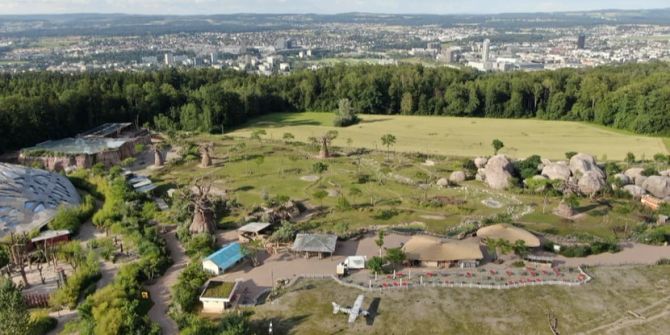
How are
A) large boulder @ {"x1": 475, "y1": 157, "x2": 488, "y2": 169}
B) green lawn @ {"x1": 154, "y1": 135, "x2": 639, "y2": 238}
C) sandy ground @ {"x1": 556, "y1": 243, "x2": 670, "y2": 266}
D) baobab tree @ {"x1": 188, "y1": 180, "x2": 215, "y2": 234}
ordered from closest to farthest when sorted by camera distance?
sandy ground @ {"x1": 556, "y1": 243, "x2": 670, "y2": 266} → baobab tree @ {"x1": 188, "y1": 180, "x2": 215, "y2": 234} → green lawn @ {"x1": 154, "y1": 135, "x2": 639, "y2": 238} → large boulder @ {"x1": 475, "y1": 157, "x2": 488, "y2": 169}

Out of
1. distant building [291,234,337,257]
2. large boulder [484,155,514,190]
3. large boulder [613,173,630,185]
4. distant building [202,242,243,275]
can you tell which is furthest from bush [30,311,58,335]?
large boulder [613,173,630,185]

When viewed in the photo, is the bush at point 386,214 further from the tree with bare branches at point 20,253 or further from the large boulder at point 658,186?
the tree with bare branches at point 20,253

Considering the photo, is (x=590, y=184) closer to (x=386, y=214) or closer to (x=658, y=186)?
(x=658, y=186)

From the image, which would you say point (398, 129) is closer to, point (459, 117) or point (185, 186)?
point (459, 117)

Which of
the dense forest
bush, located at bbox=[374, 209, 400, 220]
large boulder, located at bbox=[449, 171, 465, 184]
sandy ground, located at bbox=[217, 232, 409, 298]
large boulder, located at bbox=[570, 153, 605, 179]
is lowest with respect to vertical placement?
sandy ground, located at bbox=[217, 232, 409, 298]

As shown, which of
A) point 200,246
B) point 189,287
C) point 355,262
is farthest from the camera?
point 200,246

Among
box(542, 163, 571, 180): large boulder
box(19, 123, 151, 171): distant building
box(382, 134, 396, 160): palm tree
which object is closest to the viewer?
box(542, 163, 571, 180): large boulder

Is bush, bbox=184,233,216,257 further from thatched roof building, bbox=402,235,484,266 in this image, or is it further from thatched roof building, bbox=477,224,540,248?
thatched roof building, bbox=477,224,540,248

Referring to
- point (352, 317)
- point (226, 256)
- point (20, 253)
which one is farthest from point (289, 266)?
point (20, 253)
